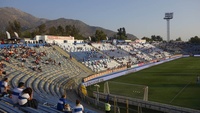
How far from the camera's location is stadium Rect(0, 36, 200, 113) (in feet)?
63.6

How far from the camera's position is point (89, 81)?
114 ft

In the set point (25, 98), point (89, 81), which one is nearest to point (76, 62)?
point (89, 81)

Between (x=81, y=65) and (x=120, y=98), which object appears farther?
(x=81, y=65)

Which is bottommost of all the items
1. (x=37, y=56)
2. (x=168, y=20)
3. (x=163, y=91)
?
(x=163, y=91)

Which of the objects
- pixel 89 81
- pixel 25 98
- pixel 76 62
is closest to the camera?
pixel 25 98

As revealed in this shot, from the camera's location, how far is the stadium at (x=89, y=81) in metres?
19.4

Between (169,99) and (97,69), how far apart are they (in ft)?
89.6

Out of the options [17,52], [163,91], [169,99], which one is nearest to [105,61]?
[17,52]

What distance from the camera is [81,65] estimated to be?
4884 cm

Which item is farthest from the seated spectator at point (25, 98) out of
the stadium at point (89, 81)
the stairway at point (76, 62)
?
the stairway at point (76, 62)

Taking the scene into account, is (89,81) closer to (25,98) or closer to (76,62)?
(76,62)

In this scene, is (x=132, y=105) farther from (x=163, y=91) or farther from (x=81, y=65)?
(x=81, y=65)

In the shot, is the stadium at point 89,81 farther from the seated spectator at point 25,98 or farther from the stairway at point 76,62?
the seated spectator at point 25,98

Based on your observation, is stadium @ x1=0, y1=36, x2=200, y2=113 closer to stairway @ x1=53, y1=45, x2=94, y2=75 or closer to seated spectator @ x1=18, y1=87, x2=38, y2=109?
stairway @ x1=53, y1=45, x2=94, y2=75
